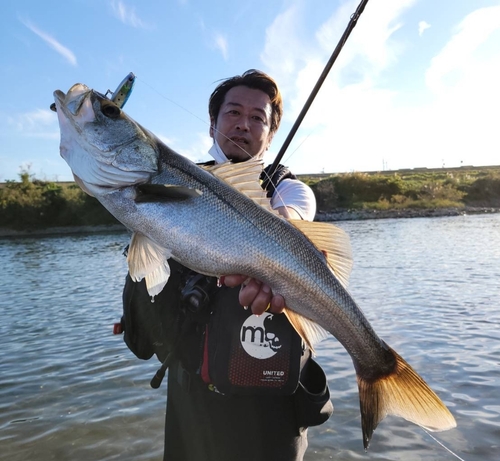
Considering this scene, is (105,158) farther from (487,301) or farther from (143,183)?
(487,301)

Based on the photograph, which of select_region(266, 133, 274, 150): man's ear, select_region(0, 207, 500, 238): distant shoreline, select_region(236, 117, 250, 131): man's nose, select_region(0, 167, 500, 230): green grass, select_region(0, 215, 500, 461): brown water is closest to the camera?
select_region(236, 117, 250, 131): man's nose

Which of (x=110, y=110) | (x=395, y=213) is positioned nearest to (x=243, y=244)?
(x=110, y=110)

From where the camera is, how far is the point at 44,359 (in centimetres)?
918

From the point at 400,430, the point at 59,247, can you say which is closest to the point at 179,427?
the point at 400,430

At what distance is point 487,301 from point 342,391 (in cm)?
689

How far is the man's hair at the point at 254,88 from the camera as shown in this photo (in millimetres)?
3797

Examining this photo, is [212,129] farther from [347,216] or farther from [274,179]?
[347,216]

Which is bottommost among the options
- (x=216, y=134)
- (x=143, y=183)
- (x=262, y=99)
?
(x=143, y=183)

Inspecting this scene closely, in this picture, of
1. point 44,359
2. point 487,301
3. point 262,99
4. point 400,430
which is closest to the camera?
point 262,99

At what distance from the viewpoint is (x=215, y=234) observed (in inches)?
101

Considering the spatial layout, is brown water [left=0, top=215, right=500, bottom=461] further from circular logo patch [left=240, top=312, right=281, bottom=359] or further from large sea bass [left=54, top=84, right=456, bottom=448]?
circular logo patch [left=240, top=312, right=281, bottom=359]

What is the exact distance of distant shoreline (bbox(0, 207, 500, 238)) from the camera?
47.2 m

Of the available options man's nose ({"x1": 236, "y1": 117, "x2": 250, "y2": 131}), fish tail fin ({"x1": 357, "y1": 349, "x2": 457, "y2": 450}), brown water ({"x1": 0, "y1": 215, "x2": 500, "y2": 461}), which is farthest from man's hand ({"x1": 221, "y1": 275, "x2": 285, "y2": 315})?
brown water ({"x1": 0, "y1": 215, "x2": 500, "y2": 461})

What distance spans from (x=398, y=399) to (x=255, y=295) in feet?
3.52
